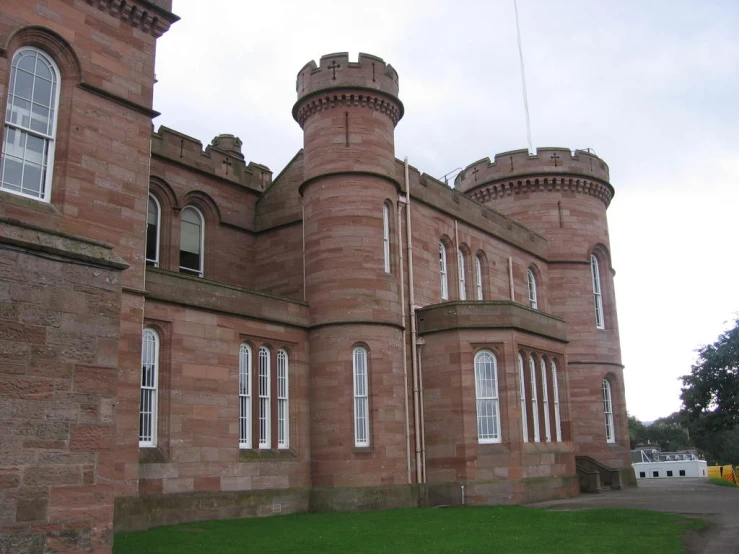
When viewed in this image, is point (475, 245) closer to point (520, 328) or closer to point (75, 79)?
point (520, 328)

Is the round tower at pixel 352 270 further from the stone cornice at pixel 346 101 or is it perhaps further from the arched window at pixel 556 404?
the arched window at pixel 556 404

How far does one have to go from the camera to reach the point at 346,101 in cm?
2264

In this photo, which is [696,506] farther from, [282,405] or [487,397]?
[282,405]

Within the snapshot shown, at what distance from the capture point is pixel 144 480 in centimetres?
1631

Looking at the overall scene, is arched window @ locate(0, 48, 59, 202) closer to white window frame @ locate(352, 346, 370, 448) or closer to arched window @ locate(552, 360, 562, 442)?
white window frame @ locate(352, 346, 370, 448)

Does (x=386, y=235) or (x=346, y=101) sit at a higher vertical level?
(x=346, y=101)

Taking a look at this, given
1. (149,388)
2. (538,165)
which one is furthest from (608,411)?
(149,388)

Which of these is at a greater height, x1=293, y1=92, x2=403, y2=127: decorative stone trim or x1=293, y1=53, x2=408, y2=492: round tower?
x1=293, y1=92, x2=403, y2=127: decorative stone trim

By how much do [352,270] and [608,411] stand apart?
49.6 feet

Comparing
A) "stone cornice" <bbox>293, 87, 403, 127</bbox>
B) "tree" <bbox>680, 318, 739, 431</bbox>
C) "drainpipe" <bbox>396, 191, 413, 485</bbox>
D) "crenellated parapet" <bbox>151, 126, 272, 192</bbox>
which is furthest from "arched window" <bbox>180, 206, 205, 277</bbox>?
"tree" <bbox>680, 318, 739, 431</bbox>

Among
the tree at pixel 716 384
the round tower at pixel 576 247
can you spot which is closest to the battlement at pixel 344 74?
the round tower at pixel 576 247

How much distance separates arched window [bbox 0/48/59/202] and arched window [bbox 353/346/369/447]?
939cm

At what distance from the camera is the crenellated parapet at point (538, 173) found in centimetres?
3186

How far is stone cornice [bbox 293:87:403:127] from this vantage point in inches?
890
